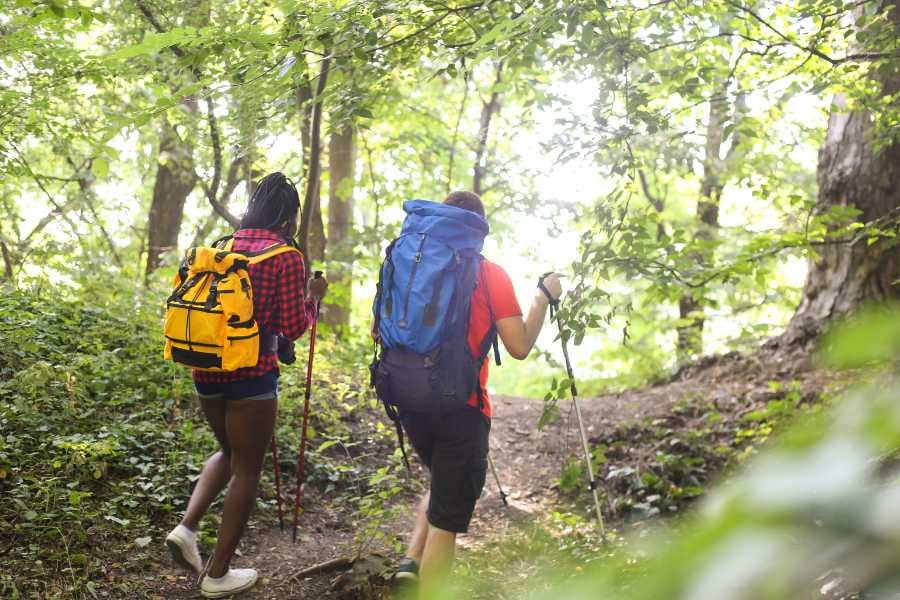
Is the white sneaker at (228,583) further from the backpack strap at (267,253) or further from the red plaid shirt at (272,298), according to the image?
the backpack strap at (267,253)

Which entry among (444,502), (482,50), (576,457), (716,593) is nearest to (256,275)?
(444,502)

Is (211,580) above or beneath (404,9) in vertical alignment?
beneath

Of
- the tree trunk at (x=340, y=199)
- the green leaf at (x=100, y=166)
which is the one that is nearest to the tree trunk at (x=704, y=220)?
the tree trunk at (x=340, y=199)

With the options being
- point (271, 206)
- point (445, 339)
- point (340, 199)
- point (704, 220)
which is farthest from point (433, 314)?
point (704, 220)

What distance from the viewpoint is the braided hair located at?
407 centimetres

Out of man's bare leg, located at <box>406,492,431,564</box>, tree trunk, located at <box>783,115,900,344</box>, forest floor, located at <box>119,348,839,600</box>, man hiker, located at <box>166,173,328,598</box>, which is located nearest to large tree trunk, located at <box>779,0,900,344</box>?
tree trunk, located at <box>783,115,900,344</box>

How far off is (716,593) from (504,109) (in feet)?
48.6

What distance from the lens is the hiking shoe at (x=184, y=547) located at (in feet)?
13.7

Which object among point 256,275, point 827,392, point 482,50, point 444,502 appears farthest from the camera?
point 827,392

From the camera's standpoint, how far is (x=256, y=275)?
3846 millimetres

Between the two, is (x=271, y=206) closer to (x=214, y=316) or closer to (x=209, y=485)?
(x=214, y=316)

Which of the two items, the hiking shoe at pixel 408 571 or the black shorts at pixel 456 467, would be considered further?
the hiking shoe at pixel 408 571

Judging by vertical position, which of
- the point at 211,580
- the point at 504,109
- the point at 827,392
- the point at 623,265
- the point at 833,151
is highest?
the point at 504,109

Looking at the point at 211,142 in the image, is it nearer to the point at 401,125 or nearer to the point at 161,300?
the point at 161,300
